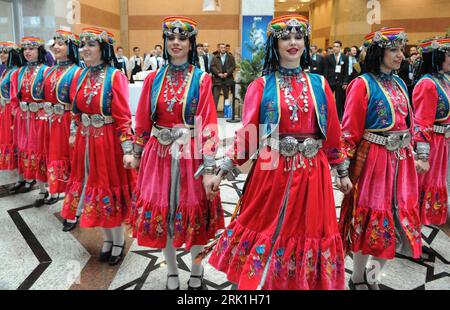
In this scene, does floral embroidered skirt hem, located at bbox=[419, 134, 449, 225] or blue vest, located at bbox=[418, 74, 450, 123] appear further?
floral embroidered skirt hem, located at bbox=[419, 134, 449, 225]

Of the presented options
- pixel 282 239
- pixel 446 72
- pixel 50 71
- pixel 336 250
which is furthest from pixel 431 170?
pixel 50 71

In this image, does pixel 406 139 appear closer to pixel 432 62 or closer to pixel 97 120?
pixel 432 62

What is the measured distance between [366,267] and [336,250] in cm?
107

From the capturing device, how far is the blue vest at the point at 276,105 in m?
2.04

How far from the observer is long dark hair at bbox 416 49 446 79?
3217mm

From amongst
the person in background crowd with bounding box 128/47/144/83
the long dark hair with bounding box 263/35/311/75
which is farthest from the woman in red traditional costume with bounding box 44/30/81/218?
the person in background crowd with bounding box 128/47/144/83

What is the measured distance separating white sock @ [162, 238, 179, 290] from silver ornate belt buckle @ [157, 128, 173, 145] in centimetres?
65

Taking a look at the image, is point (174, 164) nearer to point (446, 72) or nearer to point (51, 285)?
point (51, 285)

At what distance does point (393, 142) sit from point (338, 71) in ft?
28.5

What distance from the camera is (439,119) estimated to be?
3307mm

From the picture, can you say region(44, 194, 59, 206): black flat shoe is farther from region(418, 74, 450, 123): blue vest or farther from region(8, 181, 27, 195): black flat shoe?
region(418, 74, 450, 123): blue vest

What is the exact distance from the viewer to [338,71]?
419 inches

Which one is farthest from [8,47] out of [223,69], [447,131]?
[223,69]

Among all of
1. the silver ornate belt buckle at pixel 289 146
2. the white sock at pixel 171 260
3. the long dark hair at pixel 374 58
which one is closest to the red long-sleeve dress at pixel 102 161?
the white sock at pixel 171 260
